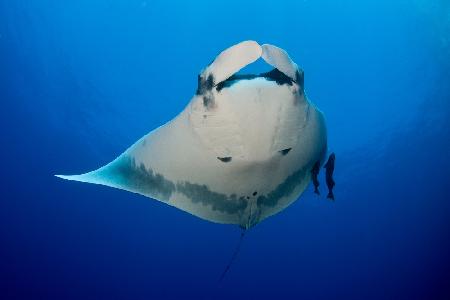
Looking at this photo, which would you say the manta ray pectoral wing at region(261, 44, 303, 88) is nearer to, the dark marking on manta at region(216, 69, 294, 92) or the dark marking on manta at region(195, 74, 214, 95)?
the dark marking on manta at region(216, 69, 294, 92)

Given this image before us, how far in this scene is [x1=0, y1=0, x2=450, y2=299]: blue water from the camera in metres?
14.7

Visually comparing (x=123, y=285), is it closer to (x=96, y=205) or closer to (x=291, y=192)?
(x=96, y=205)

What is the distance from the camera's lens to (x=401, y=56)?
15695mm

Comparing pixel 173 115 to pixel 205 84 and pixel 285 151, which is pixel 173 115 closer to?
pixel 285 151

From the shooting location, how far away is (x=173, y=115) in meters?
18.4

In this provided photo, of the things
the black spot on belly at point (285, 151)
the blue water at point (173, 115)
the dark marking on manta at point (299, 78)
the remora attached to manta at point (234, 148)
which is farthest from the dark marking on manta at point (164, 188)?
the blue water at point (173, 115)

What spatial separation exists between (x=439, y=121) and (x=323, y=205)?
30.9 ft

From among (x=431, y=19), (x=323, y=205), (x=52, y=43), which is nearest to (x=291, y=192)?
(x=431, y=19)

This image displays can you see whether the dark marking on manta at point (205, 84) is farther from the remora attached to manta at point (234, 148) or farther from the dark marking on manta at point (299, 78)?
the dark marking on manta at point (299, 78)

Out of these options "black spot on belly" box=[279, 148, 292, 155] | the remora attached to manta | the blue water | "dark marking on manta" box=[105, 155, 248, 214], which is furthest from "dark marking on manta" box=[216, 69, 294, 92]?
the blue water

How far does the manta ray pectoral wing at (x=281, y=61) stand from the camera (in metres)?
2.06

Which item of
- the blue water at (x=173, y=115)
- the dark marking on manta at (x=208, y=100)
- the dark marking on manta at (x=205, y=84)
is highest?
the blue water at (x=173, y=115)

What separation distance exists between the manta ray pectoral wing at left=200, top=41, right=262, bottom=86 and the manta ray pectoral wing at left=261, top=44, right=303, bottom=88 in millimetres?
64

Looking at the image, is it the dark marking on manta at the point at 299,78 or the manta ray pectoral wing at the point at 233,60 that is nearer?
the manta ray pectoral wing at the point at 233,60
